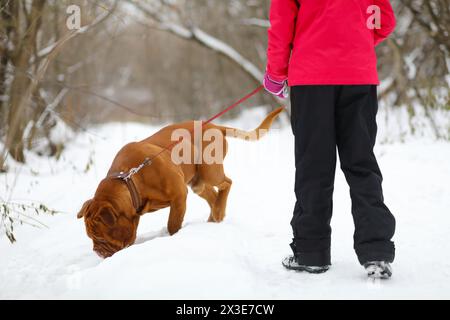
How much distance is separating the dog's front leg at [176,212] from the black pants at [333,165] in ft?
3.10

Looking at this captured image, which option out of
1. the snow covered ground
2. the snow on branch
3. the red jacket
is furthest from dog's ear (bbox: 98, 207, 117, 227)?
the snow on branch

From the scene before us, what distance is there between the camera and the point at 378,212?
2125 mm

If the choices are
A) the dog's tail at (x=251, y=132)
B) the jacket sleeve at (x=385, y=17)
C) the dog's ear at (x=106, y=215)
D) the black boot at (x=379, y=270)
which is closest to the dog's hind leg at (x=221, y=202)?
the dog's tail at (x=251, y=132)

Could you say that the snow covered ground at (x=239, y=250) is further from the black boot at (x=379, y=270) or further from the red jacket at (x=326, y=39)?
the red jacket at (x=326, y=39)

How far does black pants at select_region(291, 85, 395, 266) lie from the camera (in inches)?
83.4

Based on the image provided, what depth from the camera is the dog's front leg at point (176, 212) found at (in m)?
2.89

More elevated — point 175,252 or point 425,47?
point 425,47

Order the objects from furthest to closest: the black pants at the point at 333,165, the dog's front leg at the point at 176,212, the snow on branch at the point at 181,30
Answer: the snow on branch at the point at 181,30, the dog's front leg at the point at 176,212, the black pants at the point at 333,165

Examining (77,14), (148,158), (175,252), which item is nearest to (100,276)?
(175,252)

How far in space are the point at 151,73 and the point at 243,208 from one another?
67.4ft

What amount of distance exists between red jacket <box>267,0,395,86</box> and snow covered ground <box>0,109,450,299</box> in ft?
3.25

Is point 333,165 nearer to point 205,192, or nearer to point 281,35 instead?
point 281,35

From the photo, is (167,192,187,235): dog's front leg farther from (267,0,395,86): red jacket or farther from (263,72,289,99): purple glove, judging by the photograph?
(267,0,395,86): red jacket
